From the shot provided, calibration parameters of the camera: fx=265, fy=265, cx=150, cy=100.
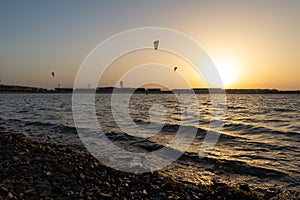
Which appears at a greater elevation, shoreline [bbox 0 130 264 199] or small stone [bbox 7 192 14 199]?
small stone [bbox 7 192 14 199]

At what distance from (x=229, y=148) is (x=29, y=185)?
13.7m

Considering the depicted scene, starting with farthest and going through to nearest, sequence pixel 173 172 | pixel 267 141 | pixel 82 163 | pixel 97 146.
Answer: pixel 267 141 → pixel 97 146 → pixel 173 172 → pixel 82 163

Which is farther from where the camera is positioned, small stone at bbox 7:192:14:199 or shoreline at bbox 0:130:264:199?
shoreline at bbox 0:130:264:199

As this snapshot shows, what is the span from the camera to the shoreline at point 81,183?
7328 mm

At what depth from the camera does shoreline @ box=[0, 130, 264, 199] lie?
24.0ft

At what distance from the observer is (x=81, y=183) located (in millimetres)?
8188

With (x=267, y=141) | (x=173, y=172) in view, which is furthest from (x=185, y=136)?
(x=173, y=172)

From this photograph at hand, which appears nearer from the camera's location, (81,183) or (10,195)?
(10,195)

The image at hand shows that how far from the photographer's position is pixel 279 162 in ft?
46.6

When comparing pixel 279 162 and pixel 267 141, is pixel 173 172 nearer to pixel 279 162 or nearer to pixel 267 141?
pixel 279 162

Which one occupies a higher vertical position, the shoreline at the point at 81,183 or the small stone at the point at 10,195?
the small stone at the point at 10,195

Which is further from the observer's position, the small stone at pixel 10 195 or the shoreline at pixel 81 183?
the shoreline at pixel 81 183

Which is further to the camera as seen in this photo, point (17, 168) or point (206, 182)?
point (206, 182)

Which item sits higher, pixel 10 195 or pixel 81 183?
pixel 10 195
